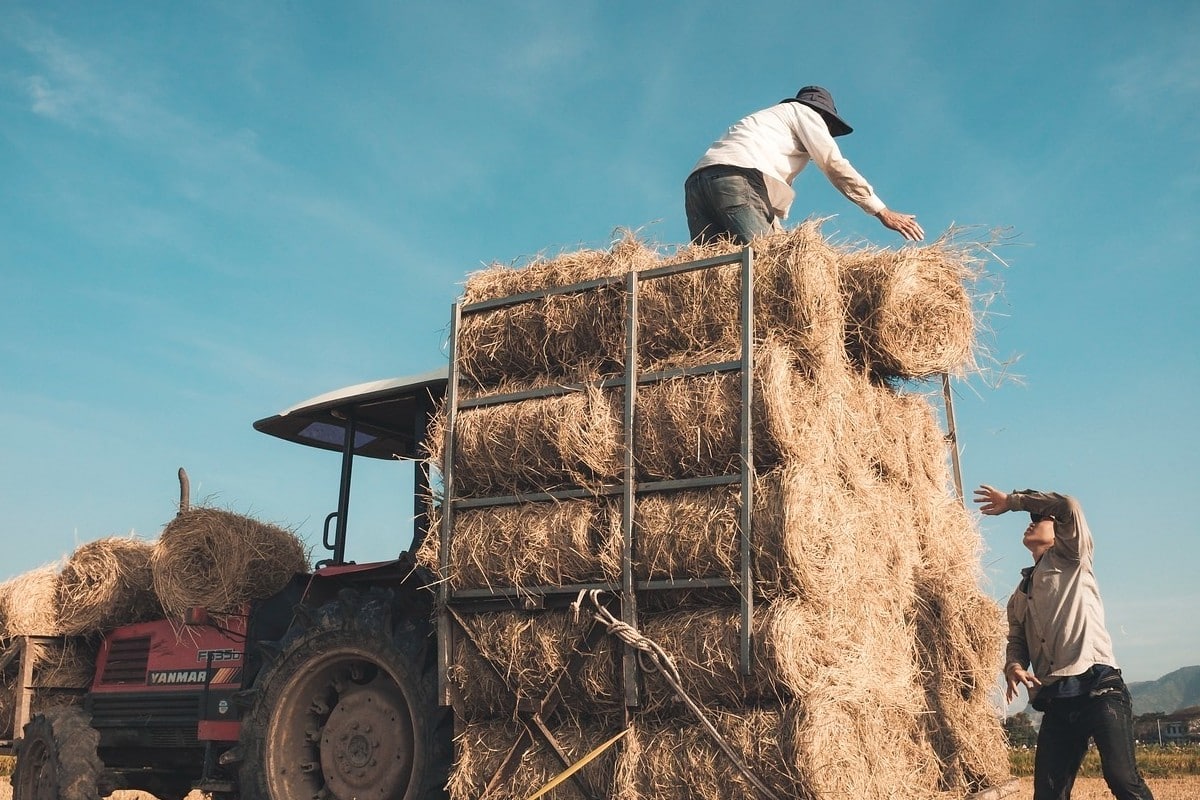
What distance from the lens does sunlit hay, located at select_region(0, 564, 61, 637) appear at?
9.28 metres

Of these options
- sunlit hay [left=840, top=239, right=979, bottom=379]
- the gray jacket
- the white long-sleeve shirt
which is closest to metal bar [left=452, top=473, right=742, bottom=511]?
sunlit hay [left=840, top=239, right=979, bottom=379]

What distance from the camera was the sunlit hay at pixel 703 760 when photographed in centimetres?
519

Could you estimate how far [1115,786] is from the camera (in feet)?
17.8

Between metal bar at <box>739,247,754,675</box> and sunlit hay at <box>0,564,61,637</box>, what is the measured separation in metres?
6.67

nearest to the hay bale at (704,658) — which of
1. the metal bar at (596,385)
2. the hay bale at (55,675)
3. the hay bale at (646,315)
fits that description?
the metal bar at (596,385)

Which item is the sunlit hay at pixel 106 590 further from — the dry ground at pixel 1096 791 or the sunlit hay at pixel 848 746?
the sunlit hay at pixel 848 746

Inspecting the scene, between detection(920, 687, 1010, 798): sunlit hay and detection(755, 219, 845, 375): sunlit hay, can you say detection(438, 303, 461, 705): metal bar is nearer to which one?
detection(755, 219, 845, 375): sunlit hay

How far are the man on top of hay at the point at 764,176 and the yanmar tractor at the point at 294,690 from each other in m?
2.03

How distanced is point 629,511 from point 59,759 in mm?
5293

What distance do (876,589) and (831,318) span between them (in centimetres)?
147

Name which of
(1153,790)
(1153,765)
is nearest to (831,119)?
(1153,790)

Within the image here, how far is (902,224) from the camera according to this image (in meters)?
6.83

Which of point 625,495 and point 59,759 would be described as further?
point 59,759

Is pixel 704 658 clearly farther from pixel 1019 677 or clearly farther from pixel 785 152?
pixel 785 152
